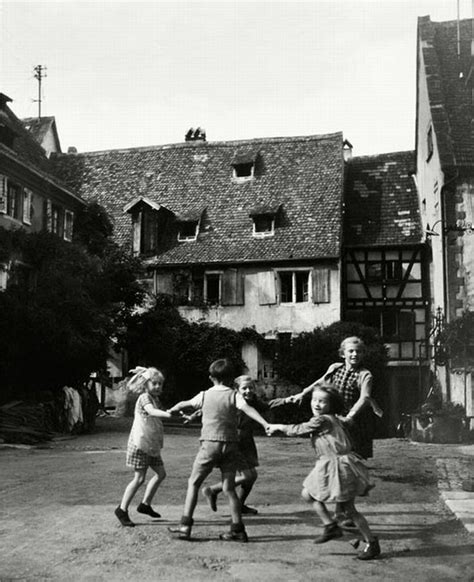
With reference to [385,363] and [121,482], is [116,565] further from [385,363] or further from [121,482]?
[385,363]

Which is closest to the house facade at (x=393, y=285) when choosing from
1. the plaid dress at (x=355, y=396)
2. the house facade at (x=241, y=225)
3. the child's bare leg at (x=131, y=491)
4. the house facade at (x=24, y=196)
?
the house facade at (x=241, y=225)

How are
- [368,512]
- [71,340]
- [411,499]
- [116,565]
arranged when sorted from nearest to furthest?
[116,565] → [368,512] → [411,499] → [71,340]

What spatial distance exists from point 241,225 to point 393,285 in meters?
7.10

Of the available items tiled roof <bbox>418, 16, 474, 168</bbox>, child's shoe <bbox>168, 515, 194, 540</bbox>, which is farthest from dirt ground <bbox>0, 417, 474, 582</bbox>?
tiled roof <bbox>418, 16, 474, 168</bbox>

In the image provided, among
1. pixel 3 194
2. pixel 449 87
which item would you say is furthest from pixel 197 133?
pixel 3 194

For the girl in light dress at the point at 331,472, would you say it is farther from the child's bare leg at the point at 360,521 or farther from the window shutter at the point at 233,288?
the window shutter at the point at 233,288

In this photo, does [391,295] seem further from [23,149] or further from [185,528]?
[185,528]

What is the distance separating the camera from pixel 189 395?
105 feet

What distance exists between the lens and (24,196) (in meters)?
26.5

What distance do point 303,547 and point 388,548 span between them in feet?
2.30

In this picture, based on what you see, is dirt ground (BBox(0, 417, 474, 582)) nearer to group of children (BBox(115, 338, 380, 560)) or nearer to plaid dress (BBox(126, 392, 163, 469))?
group of children (BBox(115, 338, 380, 560))

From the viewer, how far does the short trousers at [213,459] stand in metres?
6.66

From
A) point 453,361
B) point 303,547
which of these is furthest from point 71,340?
point 303,547

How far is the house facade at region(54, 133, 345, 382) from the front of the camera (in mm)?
31734
